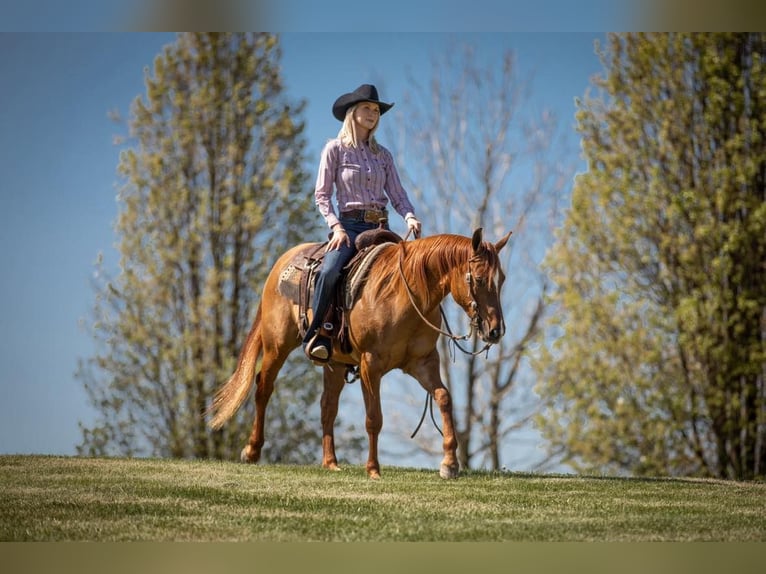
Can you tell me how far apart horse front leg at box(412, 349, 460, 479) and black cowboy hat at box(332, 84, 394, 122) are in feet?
5.06

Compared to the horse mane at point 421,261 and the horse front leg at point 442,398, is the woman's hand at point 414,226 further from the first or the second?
the horse front leg at point 442,398

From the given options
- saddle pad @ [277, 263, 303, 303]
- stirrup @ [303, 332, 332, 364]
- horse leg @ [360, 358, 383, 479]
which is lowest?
horse leg @ [360, 358, 383, 479]

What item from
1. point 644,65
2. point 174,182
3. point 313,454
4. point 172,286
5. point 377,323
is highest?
point 644,65

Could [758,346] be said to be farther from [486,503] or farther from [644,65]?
[486,503]

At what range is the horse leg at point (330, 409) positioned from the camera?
6.29 metres

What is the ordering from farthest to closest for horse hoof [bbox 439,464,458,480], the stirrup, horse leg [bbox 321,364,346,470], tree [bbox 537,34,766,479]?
1. tree [bbox 537,34,766,479]
2. horse leg [bbox 321,364,346,470]
3. the stirrup
4. horse hoof [bbox 439,464,458,480]

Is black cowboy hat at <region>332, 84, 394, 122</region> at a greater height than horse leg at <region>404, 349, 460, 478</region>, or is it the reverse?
black cowboy hat at <region>332, 84, 394, 122</region>

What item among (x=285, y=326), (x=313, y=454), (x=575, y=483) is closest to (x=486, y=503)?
(x=575, y=483)

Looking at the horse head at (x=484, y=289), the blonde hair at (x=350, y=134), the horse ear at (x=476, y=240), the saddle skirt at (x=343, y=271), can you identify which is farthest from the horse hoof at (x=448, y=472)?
the blonde hair at (x=350, y=134)

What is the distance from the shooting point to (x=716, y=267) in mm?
8094

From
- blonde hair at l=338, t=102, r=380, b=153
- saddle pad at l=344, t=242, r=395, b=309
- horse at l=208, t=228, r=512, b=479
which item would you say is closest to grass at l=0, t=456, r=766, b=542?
horse at l=208, t=228, r=512, b=479

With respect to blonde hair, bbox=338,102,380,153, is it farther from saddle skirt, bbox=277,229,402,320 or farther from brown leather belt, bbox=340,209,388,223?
saddle skirt, bbox=277,229,402,320

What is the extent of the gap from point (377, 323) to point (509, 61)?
4176mm

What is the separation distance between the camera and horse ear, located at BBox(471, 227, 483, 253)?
192 inches
